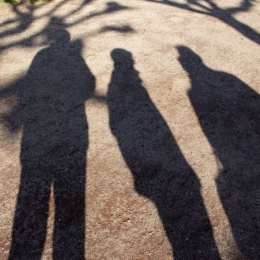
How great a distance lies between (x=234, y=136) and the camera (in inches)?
194

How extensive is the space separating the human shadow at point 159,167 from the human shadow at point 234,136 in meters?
0.39

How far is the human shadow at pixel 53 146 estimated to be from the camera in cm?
365

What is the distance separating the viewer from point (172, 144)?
476 cm

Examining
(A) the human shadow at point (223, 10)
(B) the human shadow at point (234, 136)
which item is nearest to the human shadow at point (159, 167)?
(B) the human shadow at point (234, 136)

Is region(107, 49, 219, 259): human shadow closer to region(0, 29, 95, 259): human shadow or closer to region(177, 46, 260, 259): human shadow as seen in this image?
region(177, 46, 260, 259): human shadow

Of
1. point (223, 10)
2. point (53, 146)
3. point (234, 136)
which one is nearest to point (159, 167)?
point (234, 136)

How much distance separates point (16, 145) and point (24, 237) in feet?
4.80

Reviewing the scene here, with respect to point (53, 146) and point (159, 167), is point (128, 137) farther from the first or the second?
point (53, 146)

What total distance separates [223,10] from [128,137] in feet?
17.2

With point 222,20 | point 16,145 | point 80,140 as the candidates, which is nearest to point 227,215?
point 80,140

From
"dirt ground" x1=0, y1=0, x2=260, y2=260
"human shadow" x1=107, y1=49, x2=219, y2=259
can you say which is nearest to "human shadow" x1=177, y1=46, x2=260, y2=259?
"dirt ground" x1=0, y1=0, x2=260, y2=260

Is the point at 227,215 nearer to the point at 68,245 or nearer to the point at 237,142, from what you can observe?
the point at 237,142

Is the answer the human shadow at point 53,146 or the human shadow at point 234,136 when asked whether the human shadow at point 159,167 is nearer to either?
the human shadow at point 234,136

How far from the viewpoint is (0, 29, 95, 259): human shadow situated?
12.0 feet
